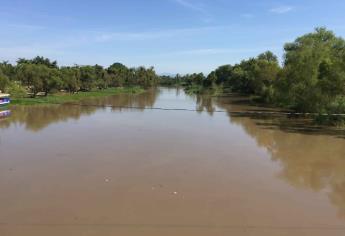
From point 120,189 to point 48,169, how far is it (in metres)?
2.77

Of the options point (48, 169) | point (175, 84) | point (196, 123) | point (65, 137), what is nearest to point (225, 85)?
point (175, 84)

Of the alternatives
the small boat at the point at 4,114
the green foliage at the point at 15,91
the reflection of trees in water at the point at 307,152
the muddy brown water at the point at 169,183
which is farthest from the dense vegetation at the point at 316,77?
the green foliage at the point at 15,91

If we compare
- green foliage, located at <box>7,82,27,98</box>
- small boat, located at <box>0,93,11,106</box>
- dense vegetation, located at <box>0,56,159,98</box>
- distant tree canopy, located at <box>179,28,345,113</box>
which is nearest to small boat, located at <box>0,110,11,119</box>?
small boat, located at <box>0,93,11,106</box>

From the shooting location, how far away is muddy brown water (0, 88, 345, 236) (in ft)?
23.8

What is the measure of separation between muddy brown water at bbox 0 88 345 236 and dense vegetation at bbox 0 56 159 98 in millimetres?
17588

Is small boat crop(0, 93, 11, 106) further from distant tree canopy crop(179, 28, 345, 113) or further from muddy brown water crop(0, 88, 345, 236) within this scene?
distant tree canopy crop(179, 28, 345, 113)

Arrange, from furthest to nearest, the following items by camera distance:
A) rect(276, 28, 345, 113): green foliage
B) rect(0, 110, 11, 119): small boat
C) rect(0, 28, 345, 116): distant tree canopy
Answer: rect(0, 110, 11, 119): small boat < rect(0, 28, 345, 116): distant tree canopy < rect(276, 28, 345, 113): green foliage

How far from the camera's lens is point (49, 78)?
36.8m

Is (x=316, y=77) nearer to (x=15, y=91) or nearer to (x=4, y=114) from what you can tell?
(x=4, y=114)

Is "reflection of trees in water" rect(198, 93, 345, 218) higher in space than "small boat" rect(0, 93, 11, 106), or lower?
lower

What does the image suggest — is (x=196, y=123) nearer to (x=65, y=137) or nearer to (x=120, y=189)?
(x=65, y=137)

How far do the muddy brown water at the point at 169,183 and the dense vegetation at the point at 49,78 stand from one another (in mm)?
17588

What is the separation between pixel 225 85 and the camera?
8006cm

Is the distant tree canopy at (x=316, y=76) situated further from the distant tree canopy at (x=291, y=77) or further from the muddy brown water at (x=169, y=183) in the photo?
the muddy brown water at (x=169, y=183)
